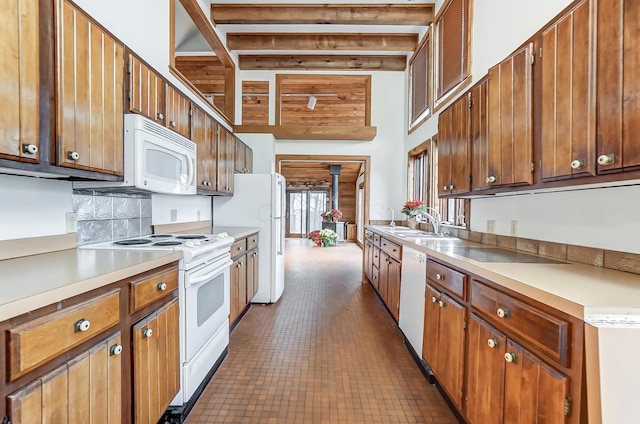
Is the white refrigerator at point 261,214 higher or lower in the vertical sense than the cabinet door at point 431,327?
higher

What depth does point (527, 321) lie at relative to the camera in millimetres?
1075

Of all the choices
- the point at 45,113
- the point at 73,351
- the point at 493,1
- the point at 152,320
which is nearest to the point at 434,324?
the point at 152,320

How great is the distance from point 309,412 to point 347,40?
4.28 m

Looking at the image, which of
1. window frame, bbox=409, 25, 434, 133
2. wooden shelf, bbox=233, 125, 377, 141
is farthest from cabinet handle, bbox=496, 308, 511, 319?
wooden shelf, bbox=233, 125, 377, 141

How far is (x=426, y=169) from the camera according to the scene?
391 centimetres

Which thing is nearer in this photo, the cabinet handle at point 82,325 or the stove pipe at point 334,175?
the cabinet handle at point 82,325

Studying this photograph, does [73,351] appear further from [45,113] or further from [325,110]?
[325,110]

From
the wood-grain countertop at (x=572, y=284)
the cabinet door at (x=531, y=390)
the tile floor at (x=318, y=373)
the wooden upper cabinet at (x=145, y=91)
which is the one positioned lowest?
the tile floor at (x=318, y=373)

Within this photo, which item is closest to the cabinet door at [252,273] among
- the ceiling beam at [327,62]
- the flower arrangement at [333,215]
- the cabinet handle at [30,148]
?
the cabinet handle at [30,148]

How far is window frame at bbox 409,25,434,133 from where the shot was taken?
3576mm

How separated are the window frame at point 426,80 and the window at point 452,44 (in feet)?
0.59

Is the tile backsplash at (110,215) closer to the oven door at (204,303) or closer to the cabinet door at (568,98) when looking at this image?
the oven door at (204,303)

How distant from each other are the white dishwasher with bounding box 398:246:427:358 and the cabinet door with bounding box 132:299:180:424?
1631 millimetres

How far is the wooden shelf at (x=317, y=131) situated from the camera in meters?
4.50
